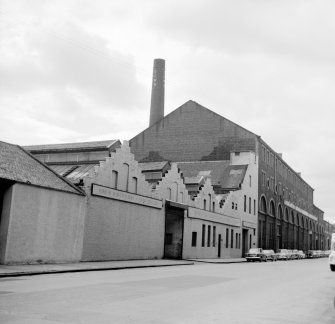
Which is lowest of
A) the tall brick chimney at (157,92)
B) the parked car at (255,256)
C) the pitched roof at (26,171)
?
the parked car at (255,256)

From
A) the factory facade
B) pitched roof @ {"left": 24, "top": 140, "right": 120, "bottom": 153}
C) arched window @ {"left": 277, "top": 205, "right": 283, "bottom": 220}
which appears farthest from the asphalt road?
arched window @ {"left": 277, "top": 205, "right": 283, "bottom": 220}

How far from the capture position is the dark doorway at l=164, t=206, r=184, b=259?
126 feet

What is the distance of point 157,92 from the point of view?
67.1 m

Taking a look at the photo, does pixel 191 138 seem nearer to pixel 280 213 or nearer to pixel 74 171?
pixel 280 213

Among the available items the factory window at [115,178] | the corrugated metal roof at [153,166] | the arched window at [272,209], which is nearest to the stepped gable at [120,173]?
the factory window at [115,178]

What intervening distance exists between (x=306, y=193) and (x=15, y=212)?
84.2 m

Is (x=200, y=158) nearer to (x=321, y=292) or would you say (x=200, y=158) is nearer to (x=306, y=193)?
(x=321, y=292)

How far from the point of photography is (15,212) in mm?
22609

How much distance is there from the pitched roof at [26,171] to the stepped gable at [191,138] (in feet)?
106

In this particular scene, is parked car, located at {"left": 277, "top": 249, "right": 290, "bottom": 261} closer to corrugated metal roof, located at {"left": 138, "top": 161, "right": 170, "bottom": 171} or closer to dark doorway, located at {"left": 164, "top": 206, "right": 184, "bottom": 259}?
dark doorway, located at {"left": 164, "top": 206, "right": 184, "bottom": 259}

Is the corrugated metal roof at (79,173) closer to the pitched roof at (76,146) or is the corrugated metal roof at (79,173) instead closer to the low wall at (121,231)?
the low wall at (121,231)

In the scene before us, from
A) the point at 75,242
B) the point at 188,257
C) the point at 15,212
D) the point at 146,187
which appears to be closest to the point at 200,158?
the point at 188,257

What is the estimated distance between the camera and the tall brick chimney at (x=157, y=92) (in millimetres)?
66250

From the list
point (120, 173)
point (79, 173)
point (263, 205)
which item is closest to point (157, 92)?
point (263, 205)
